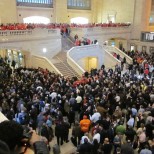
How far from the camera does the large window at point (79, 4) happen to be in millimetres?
31344

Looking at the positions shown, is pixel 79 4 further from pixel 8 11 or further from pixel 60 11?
pixel 8 11

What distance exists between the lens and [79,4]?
32.6 m

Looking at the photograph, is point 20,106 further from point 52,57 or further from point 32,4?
point 32,4

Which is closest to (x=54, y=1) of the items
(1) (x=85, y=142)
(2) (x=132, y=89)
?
(2) (x=132, y=89)

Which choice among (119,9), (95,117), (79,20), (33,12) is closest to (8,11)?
(33,12)

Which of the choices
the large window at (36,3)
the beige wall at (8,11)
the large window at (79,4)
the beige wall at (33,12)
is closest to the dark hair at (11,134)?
the beige wall at (8,11)

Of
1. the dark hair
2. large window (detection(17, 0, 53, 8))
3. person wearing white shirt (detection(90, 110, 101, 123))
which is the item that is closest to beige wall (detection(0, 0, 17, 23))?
large window (detection(17, 0, 53, 8))

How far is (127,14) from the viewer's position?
32.4 metres

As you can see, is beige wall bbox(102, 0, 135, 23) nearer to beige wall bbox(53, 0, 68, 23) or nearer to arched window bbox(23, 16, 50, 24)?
beige wall bbox(53, 0, 68, 23)

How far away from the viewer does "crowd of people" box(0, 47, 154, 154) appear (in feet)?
24.0

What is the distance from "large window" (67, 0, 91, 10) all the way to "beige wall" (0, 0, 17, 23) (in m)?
8.49

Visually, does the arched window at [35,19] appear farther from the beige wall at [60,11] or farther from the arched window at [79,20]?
the arched window at [79,20]

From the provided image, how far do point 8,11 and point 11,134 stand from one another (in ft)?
83.1

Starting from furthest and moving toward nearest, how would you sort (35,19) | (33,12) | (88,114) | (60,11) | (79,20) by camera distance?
(79,20), (60,11), (35,19), (33,12), (88,114)
